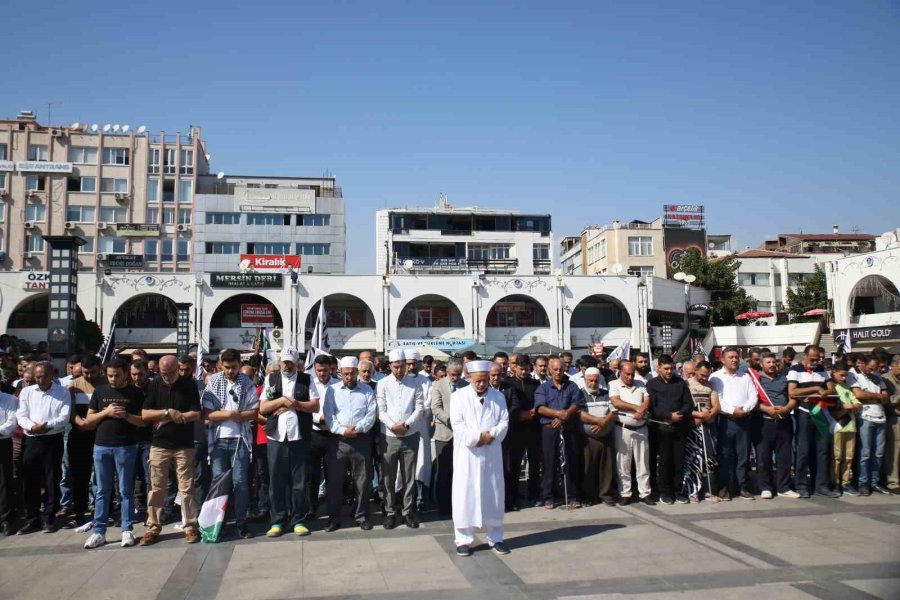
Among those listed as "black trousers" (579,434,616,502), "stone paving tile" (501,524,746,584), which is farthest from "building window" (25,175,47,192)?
"stone paving tile" (501,524,746,584)

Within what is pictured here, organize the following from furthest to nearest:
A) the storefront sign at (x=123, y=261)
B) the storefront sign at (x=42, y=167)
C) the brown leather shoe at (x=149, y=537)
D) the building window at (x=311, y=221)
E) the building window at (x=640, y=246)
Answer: the building window at (x=640, y=246) → the building window at (x=311, y=221) → the storefront sign at (x=42, y=167) → the storefront sign at (x=123, y=261) → the brown leather shoe at (x=149, y=537)

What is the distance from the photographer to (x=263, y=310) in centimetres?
3953

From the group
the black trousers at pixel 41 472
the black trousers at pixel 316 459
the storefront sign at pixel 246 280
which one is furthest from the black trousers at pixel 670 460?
the storefront sign at pixel 246 280

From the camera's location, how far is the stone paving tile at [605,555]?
243 inches

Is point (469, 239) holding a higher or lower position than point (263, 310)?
higher

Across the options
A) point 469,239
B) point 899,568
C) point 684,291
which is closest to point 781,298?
point 684,291

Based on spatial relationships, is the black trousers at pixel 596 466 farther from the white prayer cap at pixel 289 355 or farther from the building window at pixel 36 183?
the building window at pixel 36 183

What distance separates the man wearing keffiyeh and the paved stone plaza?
1.71 feet

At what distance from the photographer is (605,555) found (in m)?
6.71

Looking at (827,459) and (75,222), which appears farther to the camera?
(75,222)

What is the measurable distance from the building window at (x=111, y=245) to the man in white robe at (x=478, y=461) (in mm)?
56218

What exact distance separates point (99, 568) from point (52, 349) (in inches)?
658

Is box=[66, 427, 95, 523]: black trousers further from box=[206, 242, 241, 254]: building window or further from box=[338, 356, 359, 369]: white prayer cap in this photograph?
box=[206, 242, 241, 254]: building window

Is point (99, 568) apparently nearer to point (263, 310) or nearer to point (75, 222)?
point (263, 310)
